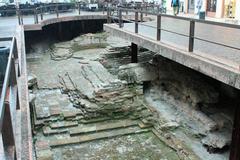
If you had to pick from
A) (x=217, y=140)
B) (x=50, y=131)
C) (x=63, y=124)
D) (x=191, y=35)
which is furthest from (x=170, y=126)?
(x=50, y=131)

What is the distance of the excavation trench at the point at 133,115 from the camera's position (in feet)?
28.7

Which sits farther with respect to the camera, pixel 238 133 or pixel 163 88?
pixel 163 88

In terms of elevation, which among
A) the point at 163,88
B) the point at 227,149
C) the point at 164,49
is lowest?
the point at 227,149

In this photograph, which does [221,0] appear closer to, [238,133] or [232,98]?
[232,98]

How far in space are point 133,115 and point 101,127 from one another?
4.01 ft

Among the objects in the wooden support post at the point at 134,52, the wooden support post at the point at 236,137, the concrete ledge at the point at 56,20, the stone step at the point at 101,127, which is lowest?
the stone step at the point at 101,127

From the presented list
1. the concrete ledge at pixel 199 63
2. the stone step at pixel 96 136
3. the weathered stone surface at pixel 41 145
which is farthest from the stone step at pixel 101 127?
the concrete ledge at pixel 199 63

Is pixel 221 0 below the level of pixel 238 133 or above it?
above

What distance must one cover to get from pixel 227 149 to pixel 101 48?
39.8 ft

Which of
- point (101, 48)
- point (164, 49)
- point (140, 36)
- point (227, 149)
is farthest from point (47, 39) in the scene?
point (227, 149)

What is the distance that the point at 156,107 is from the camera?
1078 centimetres

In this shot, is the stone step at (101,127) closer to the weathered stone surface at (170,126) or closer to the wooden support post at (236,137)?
the weathered stone surface at (170,126)

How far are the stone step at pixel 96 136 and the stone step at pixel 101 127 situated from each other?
0.14 meters

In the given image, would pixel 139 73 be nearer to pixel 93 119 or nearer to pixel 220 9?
pixel 93 119
